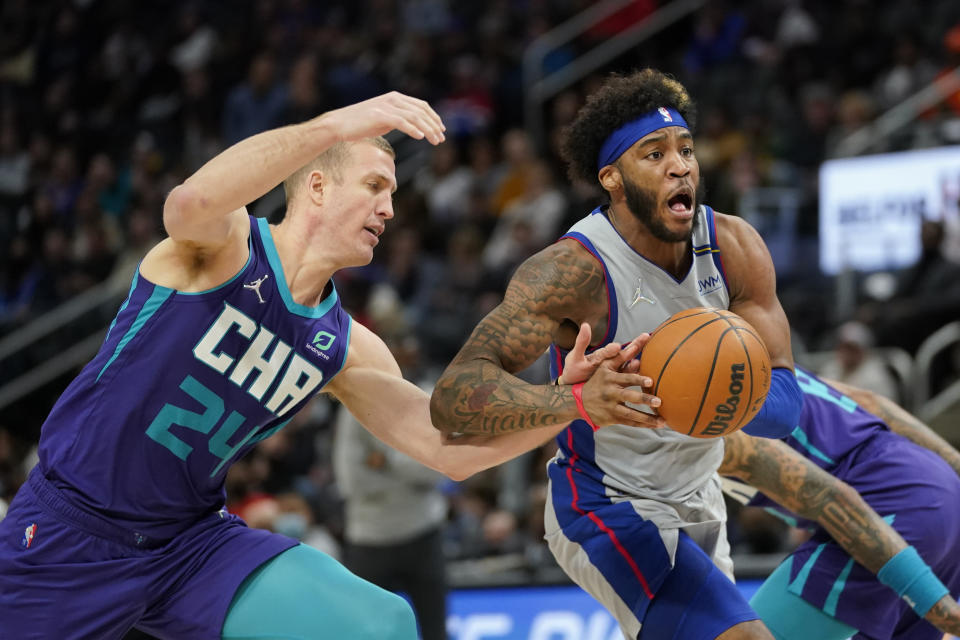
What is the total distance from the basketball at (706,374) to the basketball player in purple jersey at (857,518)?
880 millimetres

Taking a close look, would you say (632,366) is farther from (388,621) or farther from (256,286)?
(256,286)

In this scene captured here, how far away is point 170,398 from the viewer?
393 cm

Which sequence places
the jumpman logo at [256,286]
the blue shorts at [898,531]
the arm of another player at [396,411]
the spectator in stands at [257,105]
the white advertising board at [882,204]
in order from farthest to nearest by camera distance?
1. the spectator in stands at [257,105]
2. the white advertising board at [882,204]
3. the blue shorts at [898,531]
4. the arm of another player at [396,411]
5. the jumpman logo at [256,286]

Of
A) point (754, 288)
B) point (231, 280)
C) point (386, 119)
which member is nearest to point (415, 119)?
point (386, 119)

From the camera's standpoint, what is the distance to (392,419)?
14.6 feet

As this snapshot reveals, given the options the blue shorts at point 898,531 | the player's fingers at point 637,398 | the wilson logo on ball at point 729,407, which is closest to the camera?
the player's fingers at point 637,398

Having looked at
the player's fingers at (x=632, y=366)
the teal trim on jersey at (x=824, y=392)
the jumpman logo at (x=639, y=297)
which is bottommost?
the teal trim on jersey at (x=824, y=392)

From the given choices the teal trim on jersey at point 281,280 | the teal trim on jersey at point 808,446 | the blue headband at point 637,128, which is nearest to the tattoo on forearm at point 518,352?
the blue headband at point 637,128

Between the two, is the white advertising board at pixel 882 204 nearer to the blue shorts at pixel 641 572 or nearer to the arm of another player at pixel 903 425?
the arm of another player at pixel 903 425

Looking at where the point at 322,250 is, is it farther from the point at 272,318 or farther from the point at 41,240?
the point at 41,240

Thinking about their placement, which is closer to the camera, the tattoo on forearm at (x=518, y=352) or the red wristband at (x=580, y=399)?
the red wristband at (x=580, y=399)

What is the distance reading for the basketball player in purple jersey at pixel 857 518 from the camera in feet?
14.6

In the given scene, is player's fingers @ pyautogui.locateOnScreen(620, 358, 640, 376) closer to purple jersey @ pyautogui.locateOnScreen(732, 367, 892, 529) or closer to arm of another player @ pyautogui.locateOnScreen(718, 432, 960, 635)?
arm of another player @ pyautogui.locateOnScreen(718, 432, 960, 635)

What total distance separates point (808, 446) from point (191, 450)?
239cm
